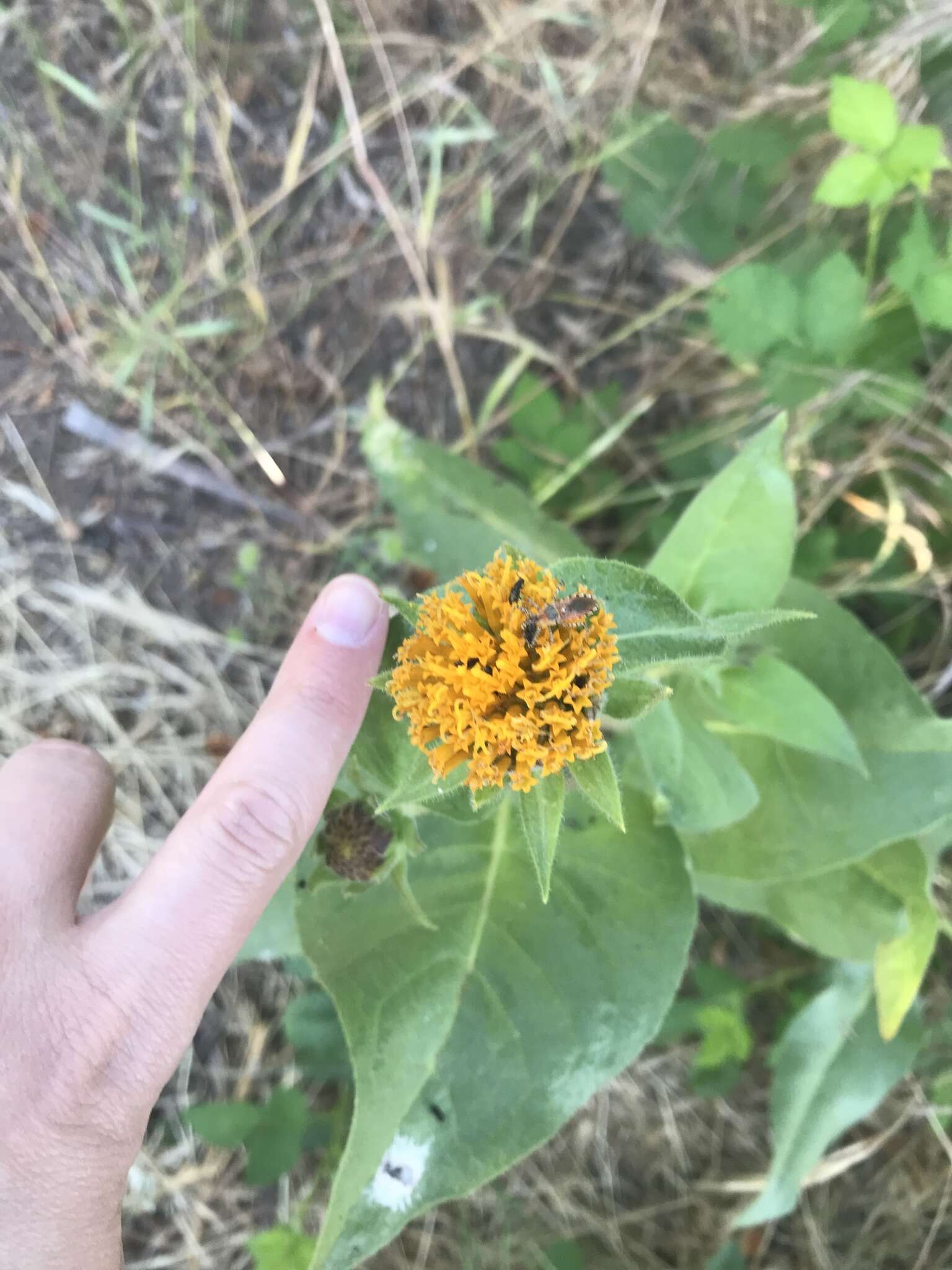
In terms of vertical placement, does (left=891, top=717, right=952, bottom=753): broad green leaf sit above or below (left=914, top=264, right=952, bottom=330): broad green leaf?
below

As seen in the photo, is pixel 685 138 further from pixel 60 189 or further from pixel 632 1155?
pixel 632 1155

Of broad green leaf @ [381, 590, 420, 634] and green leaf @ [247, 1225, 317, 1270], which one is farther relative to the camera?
green leaf @ [247, 1225, 317, 1270]

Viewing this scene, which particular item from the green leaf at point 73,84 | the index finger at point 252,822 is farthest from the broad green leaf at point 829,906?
the green leaf at point 73,84

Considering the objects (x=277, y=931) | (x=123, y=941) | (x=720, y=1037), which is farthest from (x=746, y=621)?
(x=720, y=1037)

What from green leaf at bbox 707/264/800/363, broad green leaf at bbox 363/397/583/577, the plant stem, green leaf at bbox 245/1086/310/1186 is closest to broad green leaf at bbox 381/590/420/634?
broad green leaf at bbox 363/397/583/577

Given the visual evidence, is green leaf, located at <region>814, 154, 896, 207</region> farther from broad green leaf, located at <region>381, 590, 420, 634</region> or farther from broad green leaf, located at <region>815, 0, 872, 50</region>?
broad green leaf, located at <region>381, 590, 420, 634</region>

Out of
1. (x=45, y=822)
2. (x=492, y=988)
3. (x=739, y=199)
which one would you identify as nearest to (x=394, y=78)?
(x=739, y=199)

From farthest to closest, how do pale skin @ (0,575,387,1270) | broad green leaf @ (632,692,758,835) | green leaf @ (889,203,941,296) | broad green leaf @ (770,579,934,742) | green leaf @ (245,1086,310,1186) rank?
green leaf @ (245,1086,310,1186)
green leaf @ (889,203,941,296)
broad green leaf @ (770,579,934,742)
broad green leaf @ (632,692,758,835)
pale skin @ (0,575,387,1270)
